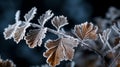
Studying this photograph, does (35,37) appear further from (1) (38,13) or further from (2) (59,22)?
(1) (38,13)

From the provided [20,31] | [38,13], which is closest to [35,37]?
[20,31]

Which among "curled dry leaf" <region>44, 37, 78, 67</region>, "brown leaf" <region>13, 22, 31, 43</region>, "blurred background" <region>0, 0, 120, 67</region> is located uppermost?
"blurred background" <region>0, 0, 120, 67</region>

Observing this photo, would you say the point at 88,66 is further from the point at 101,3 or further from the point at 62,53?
the point at 101,3

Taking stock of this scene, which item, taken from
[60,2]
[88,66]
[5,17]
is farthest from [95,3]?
[88,66]

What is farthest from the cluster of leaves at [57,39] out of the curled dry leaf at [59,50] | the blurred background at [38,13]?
the blurred background at [38,13]

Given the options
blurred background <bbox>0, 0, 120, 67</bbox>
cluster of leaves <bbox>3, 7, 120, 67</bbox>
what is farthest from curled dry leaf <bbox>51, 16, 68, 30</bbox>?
blurred background <bbox>0, 0, 120, 67</bbox>

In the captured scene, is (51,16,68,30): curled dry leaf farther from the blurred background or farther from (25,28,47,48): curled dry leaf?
the blurred background

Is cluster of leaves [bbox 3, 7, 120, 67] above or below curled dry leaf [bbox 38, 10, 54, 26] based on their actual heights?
below
